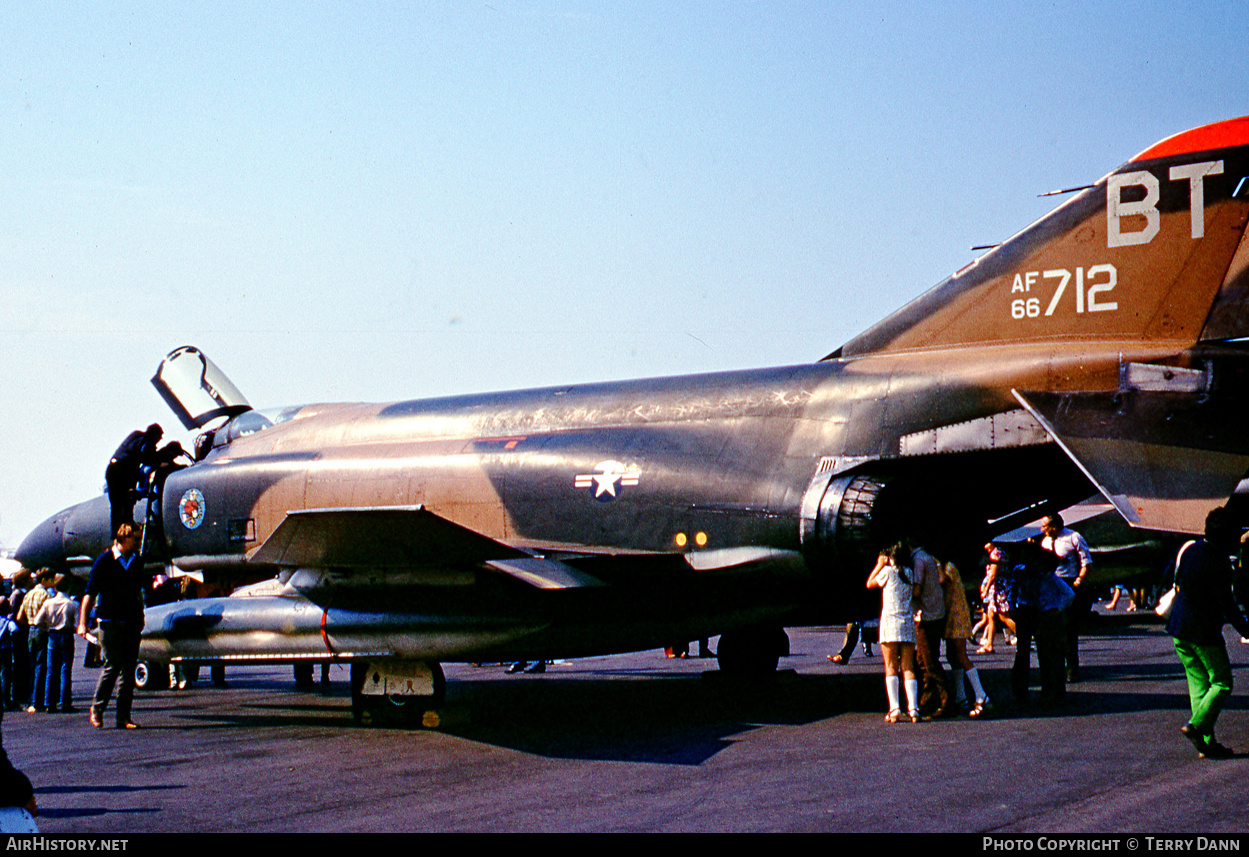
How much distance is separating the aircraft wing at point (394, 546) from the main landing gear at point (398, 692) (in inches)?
45.0

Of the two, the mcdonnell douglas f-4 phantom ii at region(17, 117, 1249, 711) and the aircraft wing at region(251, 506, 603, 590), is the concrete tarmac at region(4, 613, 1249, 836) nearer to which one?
the mcdonnell douglas f-4 phantom ii at region(17, 117, 1249, 711)

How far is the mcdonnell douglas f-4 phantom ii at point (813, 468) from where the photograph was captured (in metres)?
8.98

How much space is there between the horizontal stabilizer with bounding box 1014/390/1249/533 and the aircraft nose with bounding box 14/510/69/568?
1331cm

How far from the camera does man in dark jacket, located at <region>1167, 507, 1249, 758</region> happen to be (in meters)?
7.24

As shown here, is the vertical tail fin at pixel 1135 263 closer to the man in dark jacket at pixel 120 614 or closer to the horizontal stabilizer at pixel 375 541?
the horizontal stabilizer at pixel 375 541

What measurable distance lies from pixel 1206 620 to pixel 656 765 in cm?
380

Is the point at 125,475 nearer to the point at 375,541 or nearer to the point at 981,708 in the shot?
the point at 375,541

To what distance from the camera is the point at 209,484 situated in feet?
45.3

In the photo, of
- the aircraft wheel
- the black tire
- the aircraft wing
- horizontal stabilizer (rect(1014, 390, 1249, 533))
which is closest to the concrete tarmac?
the aircraft wheel

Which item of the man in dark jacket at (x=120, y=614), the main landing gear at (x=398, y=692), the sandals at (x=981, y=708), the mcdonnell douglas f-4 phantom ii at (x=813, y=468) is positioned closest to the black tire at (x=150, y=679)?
the mcdonnell douglas f-4 phantom ii at (x=813, y=468)

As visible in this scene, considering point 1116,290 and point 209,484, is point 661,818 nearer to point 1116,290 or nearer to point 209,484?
point 1116,290

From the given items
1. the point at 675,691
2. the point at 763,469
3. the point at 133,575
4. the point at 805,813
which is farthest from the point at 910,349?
the point at 133,575

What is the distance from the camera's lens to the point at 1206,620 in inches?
291
